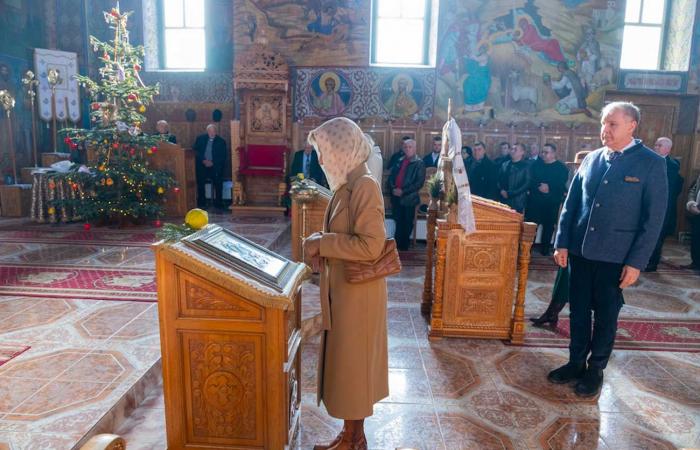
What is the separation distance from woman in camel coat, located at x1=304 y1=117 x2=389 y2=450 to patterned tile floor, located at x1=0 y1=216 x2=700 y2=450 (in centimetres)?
60

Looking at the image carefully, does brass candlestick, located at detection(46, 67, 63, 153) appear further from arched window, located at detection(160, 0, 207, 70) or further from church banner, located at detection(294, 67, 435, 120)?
church banner, located at detection(294, 67, 435, 120)

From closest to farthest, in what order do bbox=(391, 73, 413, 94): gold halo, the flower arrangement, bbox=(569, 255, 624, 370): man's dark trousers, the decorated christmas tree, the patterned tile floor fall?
the patterned tile floor < bbox=(569, 255, 624, 370): man's dark trousers < the flower arrangement < the decorated christmas tree < bbox=(391, 73, 413, 94): gold halo

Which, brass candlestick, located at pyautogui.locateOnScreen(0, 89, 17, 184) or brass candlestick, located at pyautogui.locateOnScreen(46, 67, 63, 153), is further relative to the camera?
brass candlestick, located at pyautogui.locateOnScreen(46, 67, 63, 153)

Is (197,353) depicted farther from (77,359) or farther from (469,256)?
(469,256)

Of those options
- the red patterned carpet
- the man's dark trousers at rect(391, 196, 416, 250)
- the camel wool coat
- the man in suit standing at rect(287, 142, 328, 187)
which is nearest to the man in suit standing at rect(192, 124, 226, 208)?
the man in suit standing at rect(287, 142, 328, 187)

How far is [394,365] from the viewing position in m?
3.54

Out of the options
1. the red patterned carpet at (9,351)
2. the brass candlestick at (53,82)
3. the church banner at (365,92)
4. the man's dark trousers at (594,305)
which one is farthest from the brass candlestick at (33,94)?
the man's dark trousers at (594,305)

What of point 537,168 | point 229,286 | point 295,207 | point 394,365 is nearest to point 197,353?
point 229,286

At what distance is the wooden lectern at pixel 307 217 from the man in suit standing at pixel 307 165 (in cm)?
310

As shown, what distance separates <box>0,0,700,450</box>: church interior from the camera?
2168mm

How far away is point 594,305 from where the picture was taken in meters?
3.09

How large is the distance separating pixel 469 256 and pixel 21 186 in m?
8.31

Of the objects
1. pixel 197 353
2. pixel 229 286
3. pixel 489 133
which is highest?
pixel 489 133

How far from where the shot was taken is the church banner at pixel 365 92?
32.7 ft
